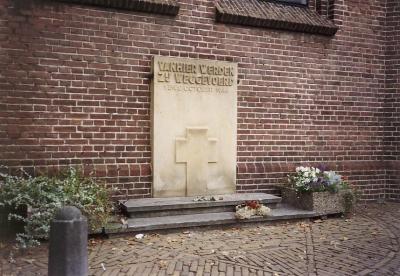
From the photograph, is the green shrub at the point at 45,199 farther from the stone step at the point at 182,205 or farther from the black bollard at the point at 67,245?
the black bollard at the point at 67,245

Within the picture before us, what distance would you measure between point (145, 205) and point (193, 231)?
773 mm

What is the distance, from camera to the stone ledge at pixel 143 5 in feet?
21.9

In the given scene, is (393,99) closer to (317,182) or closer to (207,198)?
(317,182)

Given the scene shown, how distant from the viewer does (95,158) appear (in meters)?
6.73

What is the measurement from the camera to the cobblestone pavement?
4.83m

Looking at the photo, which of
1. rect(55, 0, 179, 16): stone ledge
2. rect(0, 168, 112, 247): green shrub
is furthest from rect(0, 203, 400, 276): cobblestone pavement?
rect(55, 0, 179, 16): stone ledge

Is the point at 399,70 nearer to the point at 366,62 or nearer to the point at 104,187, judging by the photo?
the point at 366,62

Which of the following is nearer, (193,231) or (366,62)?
(193,231)

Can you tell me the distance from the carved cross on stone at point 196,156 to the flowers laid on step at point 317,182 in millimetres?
1529

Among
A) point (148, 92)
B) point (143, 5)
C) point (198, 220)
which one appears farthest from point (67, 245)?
point (143, 5)

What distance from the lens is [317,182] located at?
7.48 metres

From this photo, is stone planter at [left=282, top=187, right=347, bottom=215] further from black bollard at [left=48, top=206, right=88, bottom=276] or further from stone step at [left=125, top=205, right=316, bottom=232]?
black bollard at [left=48, top=206, right=88, bottom=276]

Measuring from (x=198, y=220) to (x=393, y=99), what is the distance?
5.21 metres

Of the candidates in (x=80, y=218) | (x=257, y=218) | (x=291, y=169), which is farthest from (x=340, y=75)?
(x=80, y=218)
